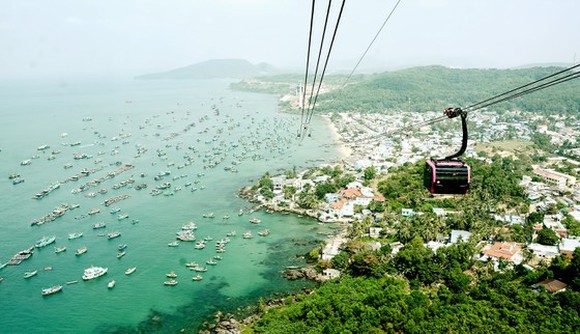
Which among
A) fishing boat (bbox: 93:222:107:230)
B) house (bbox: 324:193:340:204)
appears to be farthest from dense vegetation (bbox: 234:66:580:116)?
fishing boat (bbox: 93:222:107:230)

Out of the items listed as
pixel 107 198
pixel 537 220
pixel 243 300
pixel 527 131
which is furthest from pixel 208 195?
pixel 527 131

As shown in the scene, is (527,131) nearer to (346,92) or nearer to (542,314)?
(346,92)

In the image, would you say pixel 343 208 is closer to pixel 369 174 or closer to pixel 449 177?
pixel 369 174

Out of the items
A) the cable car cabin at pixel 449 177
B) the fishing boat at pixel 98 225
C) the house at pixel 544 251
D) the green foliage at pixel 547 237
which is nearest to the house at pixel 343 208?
the house at pixel 544 251

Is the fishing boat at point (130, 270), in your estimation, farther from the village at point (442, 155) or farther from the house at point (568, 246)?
the house at point (568, 246)

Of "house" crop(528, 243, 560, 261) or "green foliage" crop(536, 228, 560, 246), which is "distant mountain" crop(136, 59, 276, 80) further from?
"house" crop(528, 243, 560, 261)

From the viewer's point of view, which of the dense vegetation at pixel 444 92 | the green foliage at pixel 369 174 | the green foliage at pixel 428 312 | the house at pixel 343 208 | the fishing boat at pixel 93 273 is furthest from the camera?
the dense vegetation at pixel 444 92

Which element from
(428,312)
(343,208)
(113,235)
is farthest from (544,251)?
(113,235)
